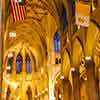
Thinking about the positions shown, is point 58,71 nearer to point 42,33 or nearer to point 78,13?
point 42,33

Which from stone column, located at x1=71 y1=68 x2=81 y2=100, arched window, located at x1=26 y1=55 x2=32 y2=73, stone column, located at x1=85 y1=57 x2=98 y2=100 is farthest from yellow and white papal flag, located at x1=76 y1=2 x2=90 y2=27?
arched window, located at x1=26 y1=55 x2=32 y2=73

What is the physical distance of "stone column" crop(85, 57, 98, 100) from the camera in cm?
1850

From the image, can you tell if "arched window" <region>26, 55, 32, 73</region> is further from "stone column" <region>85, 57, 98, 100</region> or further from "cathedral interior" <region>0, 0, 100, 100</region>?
"stone column" <region>85, 57, 98, 100</region>

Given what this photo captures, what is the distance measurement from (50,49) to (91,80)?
15631 millimetres

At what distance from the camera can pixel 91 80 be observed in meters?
18.9

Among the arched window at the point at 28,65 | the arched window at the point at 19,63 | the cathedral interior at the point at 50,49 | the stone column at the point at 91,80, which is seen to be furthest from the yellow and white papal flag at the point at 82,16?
the arched window at the point at 19,63

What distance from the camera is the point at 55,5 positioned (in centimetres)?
2619

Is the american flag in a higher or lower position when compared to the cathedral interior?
higher

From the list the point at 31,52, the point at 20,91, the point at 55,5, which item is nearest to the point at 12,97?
the point at 20,91

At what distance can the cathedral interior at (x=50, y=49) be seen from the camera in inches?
747

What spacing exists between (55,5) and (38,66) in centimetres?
1724

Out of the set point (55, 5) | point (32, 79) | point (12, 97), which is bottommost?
point (12, 97)

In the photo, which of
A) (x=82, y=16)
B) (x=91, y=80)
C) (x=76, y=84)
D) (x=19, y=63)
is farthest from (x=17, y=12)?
(x=19, y=63)

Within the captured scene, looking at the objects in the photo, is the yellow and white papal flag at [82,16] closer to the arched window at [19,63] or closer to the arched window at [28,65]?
the arched window at [28,65]
